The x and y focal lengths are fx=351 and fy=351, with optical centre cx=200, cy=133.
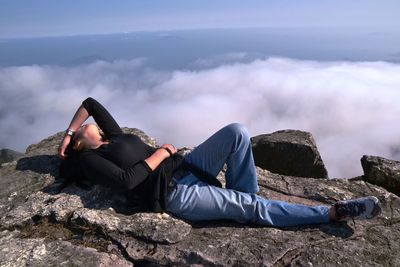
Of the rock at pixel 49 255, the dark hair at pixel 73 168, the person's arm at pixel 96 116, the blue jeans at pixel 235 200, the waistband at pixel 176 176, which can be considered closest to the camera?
the rock at pixel 49 255

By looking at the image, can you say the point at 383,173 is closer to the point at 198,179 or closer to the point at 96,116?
the point at 198,179

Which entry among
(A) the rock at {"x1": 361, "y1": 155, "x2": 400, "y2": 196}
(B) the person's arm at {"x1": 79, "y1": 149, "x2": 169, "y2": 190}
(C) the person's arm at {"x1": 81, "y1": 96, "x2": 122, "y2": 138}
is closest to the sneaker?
(B) the person's arm at {"x1": 79, "y1": 149, "x2": 169, "y2": 190}

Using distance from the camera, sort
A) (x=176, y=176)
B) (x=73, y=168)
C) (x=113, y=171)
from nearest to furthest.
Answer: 1. (x=113, y=171)
2. (x=176, y=176)
3. (x=73, y=168)

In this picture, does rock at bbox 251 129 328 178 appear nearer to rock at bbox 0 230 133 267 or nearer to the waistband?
the waistband

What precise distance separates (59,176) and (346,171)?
142m

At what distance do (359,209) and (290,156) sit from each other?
Answer: 5.50 m

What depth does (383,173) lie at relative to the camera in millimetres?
8508

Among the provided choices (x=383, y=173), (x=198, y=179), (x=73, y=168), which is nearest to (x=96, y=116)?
(x=73, y=168)

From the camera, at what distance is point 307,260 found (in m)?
4.77

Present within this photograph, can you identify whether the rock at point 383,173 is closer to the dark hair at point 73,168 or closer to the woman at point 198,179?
the woman at point 198,179

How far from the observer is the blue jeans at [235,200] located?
540 cm

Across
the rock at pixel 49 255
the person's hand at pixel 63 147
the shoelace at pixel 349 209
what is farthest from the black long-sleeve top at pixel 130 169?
the shoelace at pixel 349 209

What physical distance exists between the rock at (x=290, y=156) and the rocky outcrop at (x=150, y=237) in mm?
3959

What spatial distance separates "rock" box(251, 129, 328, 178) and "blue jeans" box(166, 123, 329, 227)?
508cm
